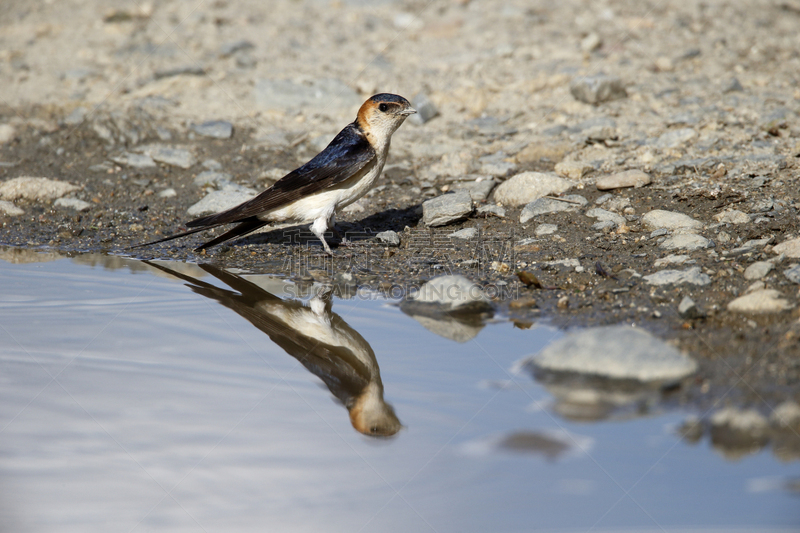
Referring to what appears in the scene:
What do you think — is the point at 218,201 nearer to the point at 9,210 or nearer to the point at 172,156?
the point at 172,156

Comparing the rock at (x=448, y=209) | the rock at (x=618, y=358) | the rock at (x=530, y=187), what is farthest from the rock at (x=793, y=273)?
the rock at (x=448, y=209)

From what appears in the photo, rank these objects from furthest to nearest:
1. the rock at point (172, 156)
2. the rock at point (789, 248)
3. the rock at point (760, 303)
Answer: the rock at point (172, 156) → the rock at point (789, 248) → the rock at point (760, 303)

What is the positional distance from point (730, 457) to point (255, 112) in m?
6.05

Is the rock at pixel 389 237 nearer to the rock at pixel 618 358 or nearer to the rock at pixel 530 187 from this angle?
the rock at pixel 530 187

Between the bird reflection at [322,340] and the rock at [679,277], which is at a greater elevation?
the rock at [679,277]

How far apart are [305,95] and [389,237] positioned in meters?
2.89

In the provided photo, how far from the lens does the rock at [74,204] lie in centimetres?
603

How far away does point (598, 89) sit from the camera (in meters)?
6.72

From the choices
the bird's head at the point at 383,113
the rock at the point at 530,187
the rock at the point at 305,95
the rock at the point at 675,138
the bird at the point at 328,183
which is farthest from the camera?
the rock at the point at 305,95

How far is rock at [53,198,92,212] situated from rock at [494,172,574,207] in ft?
11.4

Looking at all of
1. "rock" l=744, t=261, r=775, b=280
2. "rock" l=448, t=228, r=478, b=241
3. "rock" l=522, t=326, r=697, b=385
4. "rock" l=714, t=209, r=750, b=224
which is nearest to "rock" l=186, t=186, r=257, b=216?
"rock" l=448, t=228, r=478, b=241

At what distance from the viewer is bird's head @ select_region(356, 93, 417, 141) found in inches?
207

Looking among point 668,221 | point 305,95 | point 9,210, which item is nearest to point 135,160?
point 9,210

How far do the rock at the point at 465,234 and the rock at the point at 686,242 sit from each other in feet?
4.31
